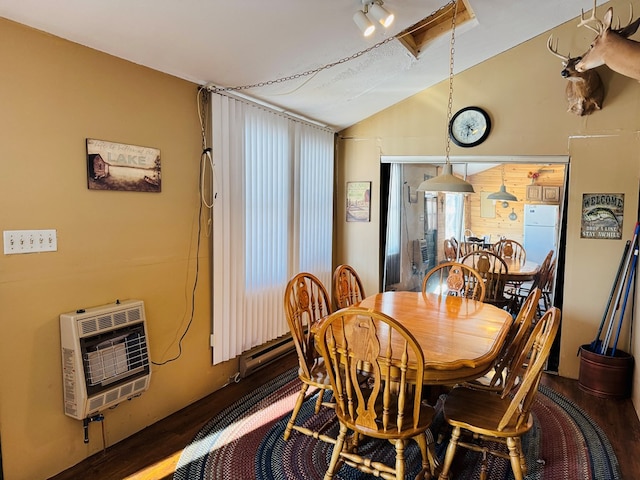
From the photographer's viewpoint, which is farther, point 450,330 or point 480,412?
point 450,330

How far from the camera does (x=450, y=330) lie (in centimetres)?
229

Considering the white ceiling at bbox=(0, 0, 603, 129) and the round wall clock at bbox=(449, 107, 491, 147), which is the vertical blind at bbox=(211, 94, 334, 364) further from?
the round wall clock at bbox=(449, 107, 491, 147)

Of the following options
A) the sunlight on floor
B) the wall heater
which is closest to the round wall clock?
the wall heater

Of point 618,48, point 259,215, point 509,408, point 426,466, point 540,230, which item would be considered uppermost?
point 618,48

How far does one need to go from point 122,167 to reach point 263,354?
1.92m

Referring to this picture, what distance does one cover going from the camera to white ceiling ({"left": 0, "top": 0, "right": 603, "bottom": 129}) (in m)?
2.01

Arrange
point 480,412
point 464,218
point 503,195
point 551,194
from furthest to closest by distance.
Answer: point 464,218 → point 503,195 → point 551,194 → point 480,412

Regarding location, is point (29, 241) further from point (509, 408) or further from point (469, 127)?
point (469, 127)

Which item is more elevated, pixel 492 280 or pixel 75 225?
pixel 75 225

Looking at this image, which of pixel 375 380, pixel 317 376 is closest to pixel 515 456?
pixel 375 380

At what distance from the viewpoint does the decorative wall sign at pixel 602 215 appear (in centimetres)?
337

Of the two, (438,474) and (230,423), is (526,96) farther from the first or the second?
(230,423)

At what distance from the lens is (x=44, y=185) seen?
2051mm

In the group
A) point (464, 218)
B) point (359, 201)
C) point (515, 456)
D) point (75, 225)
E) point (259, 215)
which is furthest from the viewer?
point (359, 201)
